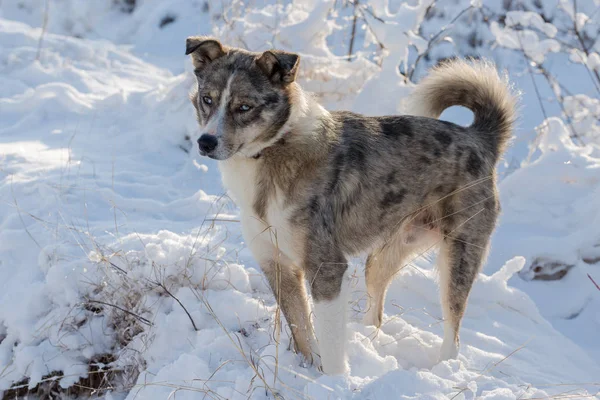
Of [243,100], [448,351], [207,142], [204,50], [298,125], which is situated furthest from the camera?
[448,351]

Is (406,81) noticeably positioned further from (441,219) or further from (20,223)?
(20,223)

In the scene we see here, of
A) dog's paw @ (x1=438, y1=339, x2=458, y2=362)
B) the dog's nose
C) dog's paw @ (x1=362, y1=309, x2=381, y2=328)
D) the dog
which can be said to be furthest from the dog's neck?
dog's paw @ (x1=438, y1=339, x2=458, y2=362)

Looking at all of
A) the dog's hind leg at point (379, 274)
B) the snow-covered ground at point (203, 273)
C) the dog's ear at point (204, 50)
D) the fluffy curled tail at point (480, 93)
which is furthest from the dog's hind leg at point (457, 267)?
the dog's ear at point (204, 50)

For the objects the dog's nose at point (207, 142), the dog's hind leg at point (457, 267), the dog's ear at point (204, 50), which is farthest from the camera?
the dog's hind leg at point (457, 267)

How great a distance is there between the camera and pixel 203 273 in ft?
11.6

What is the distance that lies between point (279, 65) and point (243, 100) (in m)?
0.24

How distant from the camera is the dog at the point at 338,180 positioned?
9.33 ft

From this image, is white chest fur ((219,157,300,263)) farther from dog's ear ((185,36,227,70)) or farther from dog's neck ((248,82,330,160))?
dog's ear ((185,36,227,70))

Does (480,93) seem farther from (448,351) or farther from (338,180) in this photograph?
(448,351)

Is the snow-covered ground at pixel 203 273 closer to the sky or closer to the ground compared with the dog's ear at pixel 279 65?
closer to the ground

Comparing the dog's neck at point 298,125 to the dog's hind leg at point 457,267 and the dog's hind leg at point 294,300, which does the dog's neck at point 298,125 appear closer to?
the dog's hind leg at point 294,300

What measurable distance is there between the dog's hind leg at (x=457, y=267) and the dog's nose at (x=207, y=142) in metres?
1.32

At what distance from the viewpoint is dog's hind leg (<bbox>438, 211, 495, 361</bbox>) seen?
10.7 ft

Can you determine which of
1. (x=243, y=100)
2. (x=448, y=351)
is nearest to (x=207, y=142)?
(x=243, y=100)
